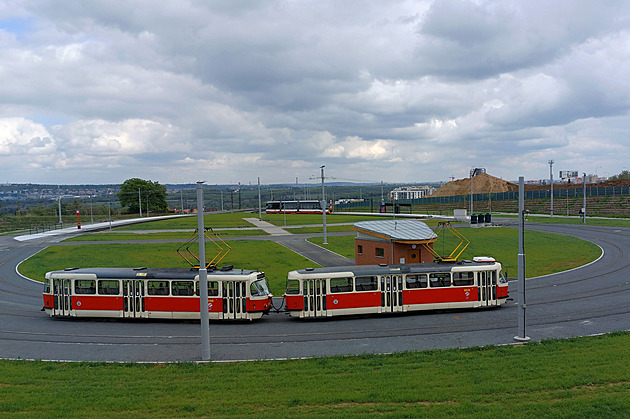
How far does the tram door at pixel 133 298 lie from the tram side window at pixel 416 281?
13.4 m

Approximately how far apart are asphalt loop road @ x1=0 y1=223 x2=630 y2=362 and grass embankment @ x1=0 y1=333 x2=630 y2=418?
1.96m

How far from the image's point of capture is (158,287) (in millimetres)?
24016

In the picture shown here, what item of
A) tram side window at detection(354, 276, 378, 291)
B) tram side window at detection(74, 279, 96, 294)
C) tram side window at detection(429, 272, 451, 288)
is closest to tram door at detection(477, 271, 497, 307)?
tram side window at detection(429, 272, 451, 288)

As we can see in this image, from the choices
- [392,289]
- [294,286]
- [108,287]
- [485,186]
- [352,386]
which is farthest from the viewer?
[485,186]

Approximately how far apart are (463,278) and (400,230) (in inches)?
416

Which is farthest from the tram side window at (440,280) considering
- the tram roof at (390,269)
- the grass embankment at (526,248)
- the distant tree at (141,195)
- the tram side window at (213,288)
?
the distant tree at (141,195)

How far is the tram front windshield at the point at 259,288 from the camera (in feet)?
76.9

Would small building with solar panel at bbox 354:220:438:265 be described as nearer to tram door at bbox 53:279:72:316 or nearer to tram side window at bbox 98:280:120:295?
tram side window at bbox 98:280:120:295

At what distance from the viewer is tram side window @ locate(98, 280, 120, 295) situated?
79.9ft

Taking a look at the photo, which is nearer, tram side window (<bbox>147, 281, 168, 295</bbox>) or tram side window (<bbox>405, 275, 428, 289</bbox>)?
tram side window (<bbox>147, 281, 168, 295</bbox>)

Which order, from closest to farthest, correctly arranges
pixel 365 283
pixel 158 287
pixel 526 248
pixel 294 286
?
pixel 294 286
pixel 365 283
pixel 158 287
pixel 526 248

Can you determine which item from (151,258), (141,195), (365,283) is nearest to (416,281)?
(365,283)

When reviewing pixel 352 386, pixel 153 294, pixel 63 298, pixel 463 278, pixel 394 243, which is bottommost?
pixel 352 386

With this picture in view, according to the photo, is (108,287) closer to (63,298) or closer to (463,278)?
(63,298)
